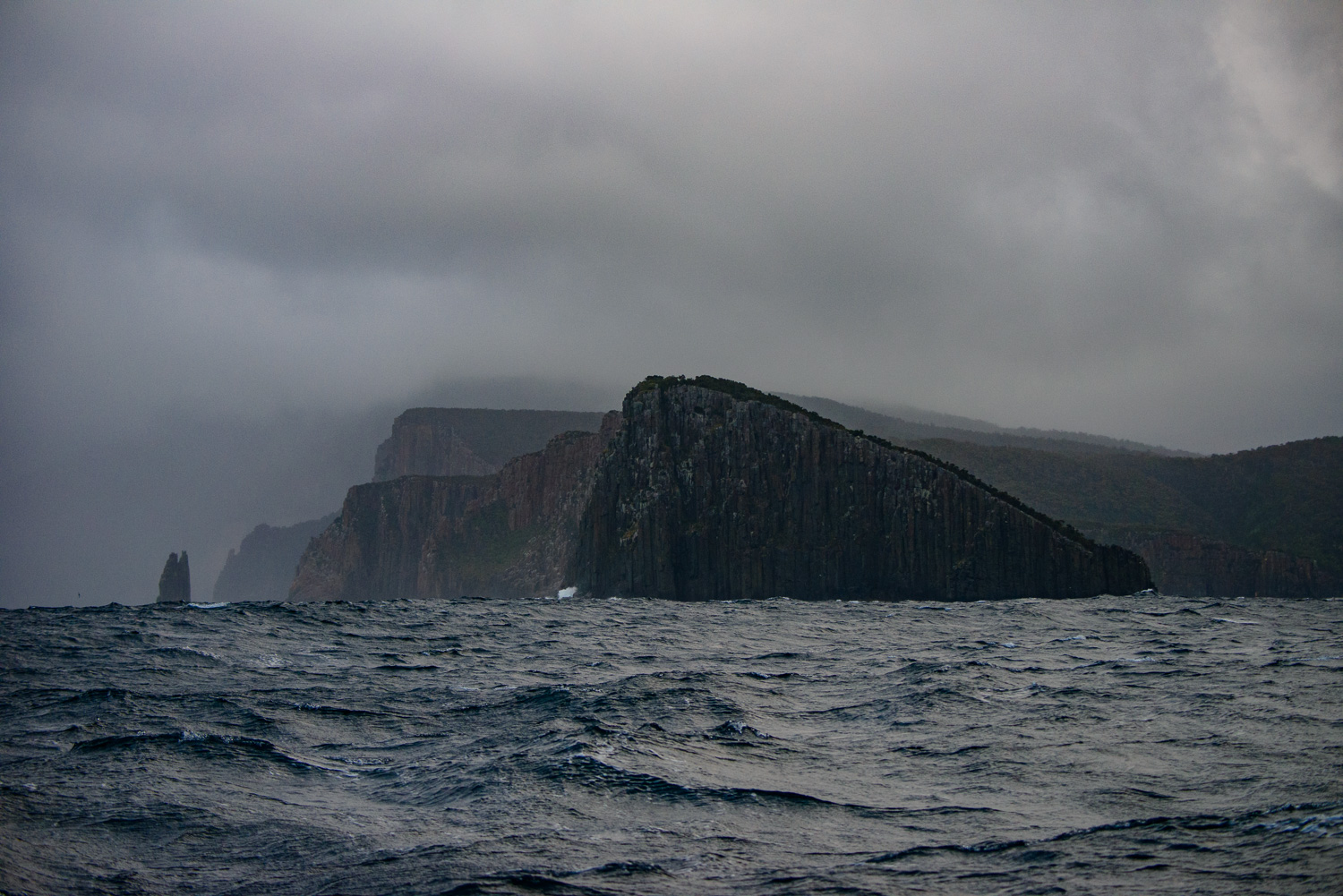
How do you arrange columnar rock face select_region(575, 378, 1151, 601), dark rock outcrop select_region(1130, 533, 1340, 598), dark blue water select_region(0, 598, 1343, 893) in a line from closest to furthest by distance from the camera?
dark blue water select_region(0, 598, 1343, 893) → columnar rock face select_region(575, 378, 1151, 601) → dark rock outcrop select_region(1130, 533, 1340, 598)

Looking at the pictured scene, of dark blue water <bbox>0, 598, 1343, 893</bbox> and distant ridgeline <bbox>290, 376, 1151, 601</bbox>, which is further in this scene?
distant ridgeline <bbox>290, 376, 1151, 601</bbox>

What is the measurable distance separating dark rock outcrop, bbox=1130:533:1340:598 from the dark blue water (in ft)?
416

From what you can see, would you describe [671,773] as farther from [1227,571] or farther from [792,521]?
[1227,571]

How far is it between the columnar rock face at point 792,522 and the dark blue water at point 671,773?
263 ft

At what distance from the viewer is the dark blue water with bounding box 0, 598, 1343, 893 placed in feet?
44.9

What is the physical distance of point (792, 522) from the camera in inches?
5064

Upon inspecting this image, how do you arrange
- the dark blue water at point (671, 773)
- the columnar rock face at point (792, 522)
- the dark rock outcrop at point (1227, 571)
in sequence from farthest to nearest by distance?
the dark rock outcrop at point (1227, 571), the columnar rock face at point (792, 522), the dark blue water at point (671, 773)

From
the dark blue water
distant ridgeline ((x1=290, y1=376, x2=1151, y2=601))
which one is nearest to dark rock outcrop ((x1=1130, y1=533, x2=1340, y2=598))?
distant ridgeline ((x1=290, y1=376, x2=1151, y2=601))

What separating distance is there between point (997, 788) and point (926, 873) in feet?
16.9

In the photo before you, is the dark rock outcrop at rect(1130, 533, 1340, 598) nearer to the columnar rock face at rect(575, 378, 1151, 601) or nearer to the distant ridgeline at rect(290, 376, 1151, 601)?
the columnar rock face at rect(575, 378, 1151, 601)

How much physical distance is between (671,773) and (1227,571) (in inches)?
6235

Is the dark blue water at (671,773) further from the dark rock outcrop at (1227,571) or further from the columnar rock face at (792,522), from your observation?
the dark rock outcrop at (1227,571)

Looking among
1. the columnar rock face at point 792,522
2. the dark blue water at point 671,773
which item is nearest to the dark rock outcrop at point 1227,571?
the columnar rock face at point 792,522

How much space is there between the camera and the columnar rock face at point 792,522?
118125 millimetres
